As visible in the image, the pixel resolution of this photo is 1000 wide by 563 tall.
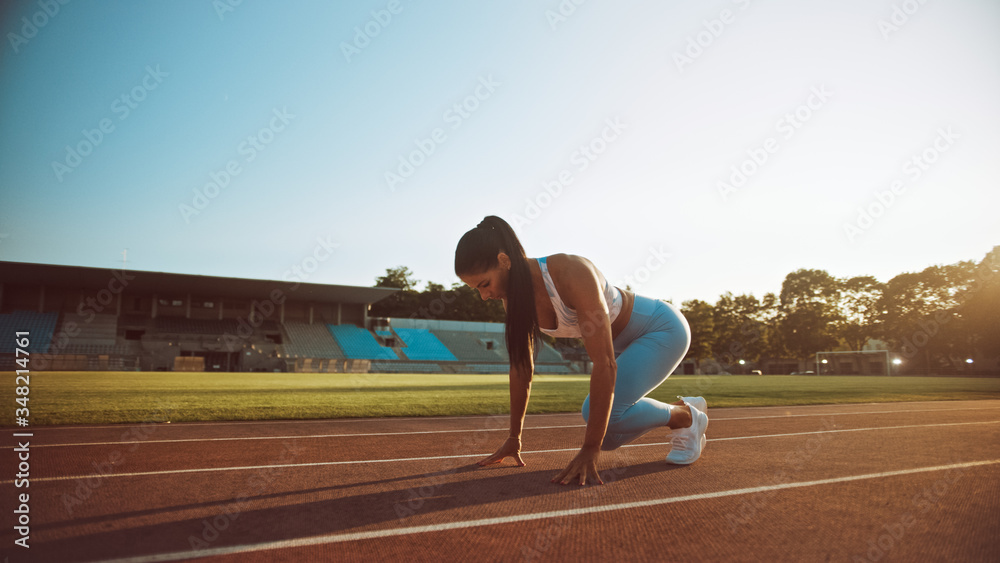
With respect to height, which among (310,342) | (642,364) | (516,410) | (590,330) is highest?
(310,342)

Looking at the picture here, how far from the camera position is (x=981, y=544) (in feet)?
7.30

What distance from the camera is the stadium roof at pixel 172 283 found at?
39906 mm

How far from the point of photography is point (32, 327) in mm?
40531

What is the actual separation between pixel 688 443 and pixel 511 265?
1.95m

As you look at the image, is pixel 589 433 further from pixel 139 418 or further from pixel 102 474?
pixel 139 418

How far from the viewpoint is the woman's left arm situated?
10.5 ft

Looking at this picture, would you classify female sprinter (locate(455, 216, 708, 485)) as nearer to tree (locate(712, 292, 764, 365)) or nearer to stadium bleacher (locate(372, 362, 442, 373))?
stadium bleacher (locate(372, 362, 442, 373))

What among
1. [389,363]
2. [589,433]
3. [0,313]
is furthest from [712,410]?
[0,313]

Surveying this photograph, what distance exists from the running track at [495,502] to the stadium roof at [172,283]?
139 feet

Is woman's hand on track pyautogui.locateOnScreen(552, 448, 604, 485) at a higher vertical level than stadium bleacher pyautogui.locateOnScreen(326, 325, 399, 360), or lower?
lower

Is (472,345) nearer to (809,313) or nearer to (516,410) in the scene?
(809,313)

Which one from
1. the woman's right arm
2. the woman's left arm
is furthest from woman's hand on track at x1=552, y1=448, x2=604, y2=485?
the woman's right arm

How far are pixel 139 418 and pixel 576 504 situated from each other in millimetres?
7191

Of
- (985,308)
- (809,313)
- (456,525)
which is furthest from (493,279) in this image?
(809,313)
